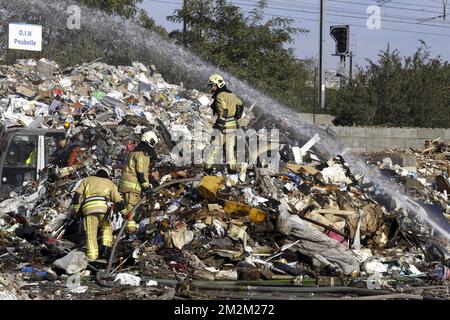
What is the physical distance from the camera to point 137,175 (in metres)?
11.3

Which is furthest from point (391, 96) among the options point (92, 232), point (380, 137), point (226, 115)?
point (92, 232)

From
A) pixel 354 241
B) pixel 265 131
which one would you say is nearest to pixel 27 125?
pixel 265 131

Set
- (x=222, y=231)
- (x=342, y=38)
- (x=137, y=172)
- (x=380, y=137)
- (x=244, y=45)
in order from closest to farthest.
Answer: (x=222, y=231) → (x=137, y=172) → (x=342, y=38) → (x=380, y=137) → (x=244, y=45)

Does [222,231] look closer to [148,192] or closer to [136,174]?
[148,192]

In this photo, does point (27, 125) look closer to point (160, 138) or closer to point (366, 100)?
point (160, 138)

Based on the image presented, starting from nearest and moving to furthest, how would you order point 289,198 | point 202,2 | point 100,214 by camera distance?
point 100,214 → point 289,198 → point 202,2

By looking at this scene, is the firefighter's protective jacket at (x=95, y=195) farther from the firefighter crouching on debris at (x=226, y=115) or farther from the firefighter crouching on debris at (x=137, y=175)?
the firefighter crouching on debris at (x=226, y=115)

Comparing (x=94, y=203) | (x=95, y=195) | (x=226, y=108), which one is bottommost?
(x=94, y=203)

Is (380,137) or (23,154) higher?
(380,137)

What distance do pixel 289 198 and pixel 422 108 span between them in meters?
11.2

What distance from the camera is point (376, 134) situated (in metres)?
19.0

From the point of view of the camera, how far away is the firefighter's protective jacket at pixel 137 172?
1119 cm

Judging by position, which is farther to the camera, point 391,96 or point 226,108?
point 391,96

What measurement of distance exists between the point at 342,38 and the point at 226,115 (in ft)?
24.2
